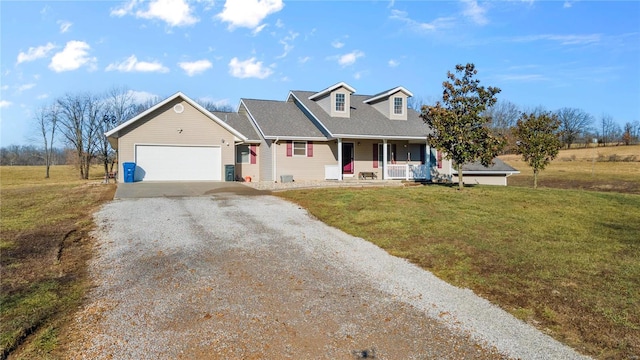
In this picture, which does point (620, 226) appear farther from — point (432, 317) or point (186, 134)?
point (186, 134)

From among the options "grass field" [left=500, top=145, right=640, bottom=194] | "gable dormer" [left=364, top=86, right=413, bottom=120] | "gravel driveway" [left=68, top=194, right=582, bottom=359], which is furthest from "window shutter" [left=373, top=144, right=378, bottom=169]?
"grass field" [left=500, top=145, right=640, bottom=194]

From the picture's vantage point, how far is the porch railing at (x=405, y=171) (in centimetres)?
2320

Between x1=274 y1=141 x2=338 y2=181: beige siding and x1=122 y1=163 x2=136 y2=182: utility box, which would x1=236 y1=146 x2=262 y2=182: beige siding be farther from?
x1=122 y1=163 x2=136 y2=182: utility box

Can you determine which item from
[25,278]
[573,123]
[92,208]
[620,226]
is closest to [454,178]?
[620,226]

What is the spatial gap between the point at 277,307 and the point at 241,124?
70.9ft

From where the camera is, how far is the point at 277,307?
5.25 meters

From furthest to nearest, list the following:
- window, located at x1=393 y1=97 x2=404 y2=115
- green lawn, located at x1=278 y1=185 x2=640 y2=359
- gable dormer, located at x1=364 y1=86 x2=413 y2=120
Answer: window, located at x1=393 y1=97 x2=404 y2=115, gable dormer, located at x1=364 y1=86 x2=413 y2=120, green lawn, located at x1=278 y1=185 x2=640 y2=359

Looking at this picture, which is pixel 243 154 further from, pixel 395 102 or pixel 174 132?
pixel 395 102

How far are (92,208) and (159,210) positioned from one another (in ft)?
8.04

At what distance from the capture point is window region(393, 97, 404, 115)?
2541cm

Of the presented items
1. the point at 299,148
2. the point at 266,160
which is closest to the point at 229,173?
the point at 266,160

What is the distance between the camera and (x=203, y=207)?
12977 millimetres

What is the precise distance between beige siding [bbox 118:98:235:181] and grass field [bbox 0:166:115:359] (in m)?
7.16

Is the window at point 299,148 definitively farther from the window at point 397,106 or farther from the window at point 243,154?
the window at point 397,106
